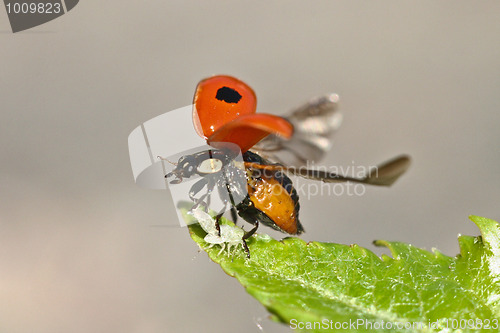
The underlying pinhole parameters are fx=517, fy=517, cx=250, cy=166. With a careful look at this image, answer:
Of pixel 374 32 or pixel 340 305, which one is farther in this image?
pixel 374 32

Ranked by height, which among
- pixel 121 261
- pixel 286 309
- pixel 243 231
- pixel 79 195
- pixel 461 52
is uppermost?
pixel 286 309

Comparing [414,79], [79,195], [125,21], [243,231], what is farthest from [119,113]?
[243,231]

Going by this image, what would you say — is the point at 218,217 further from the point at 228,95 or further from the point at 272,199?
the point at 228,95

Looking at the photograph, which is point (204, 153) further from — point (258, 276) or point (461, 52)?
point (461, 52)

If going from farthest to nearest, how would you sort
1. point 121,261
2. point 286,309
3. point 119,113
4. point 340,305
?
point 119,113 < point 121,261 < point 340,305 < point 286,309

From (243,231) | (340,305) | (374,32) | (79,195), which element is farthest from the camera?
(374,32)

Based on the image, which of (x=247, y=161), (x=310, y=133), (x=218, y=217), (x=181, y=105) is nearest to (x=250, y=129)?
(x=310, y=133)

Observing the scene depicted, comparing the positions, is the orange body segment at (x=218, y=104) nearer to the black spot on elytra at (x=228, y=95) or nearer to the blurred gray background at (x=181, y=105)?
the black spot on elytra at (x=228, y=95)
